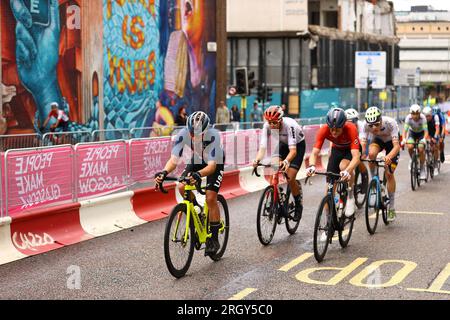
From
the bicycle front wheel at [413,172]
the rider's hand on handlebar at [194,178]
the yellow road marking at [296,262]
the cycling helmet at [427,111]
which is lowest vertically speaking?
Answer: the yellow road marking at [296,262]

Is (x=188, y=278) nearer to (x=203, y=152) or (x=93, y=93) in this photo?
(x=203, y=152)

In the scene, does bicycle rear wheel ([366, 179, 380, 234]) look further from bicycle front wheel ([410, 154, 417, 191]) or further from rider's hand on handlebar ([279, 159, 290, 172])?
bicycle front wheel ([410, 154, 417, 191])

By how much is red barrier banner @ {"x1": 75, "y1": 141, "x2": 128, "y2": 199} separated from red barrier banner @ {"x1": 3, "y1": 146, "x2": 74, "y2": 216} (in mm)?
287

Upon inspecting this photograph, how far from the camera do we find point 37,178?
1088cm

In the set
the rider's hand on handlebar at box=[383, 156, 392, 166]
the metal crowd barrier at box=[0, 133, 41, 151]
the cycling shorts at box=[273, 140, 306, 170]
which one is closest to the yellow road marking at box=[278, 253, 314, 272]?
the cycling shorts at box=[273, 140, 306, 170]

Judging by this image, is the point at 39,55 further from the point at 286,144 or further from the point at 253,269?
the point at 253,269

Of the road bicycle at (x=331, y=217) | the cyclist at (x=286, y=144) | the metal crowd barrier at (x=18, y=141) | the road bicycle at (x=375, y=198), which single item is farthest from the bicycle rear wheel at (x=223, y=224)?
the metal crowd barrier at (x=18, y=141)

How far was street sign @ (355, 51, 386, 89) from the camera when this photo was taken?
4862 centimetres

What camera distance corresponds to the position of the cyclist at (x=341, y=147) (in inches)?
403

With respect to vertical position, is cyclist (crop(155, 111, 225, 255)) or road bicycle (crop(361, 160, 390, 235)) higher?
cyclist (crop(155, 111, 225, 255))

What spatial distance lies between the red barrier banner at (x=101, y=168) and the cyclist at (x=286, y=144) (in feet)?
9.26

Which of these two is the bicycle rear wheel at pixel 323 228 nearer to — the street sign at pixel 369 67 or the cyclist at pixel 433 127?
the cyclist at pixel 433 127

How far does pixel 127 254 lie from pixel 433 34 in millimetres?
145873
